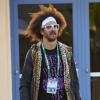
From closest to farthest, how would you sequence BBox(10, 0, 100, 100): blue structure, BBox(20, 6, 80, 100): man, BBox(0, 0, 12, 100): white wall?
BBox(20, 6, 80, 100): man → BBox(0, 0, 12, 100): white wall → BBox(10, 0, 100, 100): blue structure

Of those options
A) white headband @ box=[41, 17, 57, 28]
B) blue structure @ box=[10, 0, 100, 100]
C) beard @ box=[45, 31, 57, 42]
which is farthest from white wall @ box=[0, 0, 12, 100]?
beard @ box=[45, 31, 57, 42]

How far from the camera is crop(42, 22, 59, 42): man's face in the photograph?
4344mm

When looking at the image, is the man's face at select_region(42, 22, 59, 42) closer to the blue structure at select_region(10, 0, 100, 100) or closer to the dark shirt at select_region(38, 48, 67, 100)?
the dark shirt at select_region(38, 48, 67, 100)

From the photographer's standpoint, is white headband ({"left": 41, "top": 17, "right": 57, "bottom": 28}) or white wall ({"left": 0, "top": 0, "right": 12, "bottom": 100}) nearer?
white headband ({"left": 41, "top": 17, "right": 57, "bottom": 28})

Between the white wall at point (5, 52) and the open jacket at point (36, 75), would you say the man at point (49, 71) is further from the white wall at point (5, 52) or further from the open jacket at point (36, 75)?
the white wall at point (5, 52)

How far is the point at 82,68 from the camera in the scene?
684 cm

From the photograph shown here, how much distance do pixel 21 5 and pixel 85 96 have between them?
169 centimetres

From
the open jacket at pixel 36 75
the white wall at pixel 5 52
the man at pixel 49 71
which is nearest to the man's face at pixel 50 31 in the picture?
the man at pixel 49 71

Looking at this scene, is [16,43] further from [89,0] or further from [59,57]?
[59,57]

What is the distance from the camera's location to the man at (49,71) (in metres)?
4.32

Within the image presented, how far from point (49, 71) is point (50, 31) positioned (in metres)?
0.39

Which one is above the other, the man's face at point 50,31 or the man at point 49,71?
the man's face at point 50,31

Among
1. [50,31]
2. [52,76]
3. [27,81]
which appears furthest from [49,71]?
[50,31]

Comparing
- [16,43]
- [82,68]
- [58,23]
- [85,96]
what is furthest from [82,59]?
[58,23]
